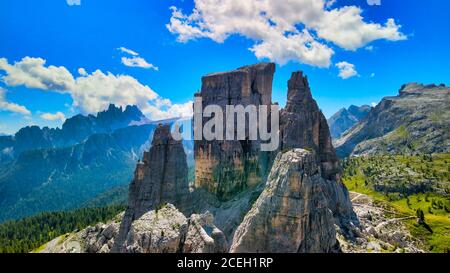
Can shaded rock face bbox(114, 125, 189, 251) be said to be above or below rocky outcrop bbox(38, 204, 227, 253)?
above

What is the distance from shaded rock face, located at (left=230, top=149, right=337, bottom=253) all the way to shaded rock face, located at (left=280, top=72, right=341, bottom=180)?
42.9 m

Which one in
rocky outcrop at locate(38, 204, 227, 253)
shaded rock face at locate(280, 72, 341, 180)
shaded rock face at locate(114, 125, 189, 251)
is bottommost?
rocky outcrop at locate(38, 204, 227, 253)

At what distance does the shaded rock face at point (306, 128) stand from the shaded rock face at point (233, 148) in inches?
391

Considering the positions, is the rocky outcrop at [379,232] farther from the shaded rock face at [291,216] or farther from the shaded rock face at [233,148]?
the shaded rock face at [233,148]

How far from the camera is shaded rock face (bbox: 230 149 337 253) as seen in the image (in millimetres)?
63406

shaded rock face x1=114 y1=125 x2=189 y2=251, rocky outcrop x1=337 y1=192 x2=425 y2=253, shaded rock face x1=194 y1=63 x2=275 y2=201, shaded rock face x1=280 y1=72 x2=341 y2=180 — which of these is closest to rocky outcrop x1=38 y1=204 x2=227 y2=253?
shaded rock face x1=114 y1=125 x2=189 y2=251

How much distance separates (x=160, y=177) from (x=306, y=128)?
44324mm

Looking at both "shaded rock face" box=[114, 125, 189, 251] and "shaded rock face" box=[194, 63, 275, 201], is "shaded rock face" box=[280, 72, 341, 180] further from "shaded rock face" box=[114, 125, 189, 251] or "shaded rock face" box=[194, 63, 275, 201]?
"shaded rock face" box=[114, 125, 189, 251]

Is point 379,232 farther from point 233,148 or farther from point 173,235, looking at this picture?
point 173,235

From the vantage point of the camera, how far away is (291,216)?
63375mm

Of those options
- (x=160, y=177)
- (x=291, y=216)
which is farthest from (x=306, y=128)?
(x=291, y=216)

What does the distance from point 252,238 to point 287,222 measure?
6.94m
